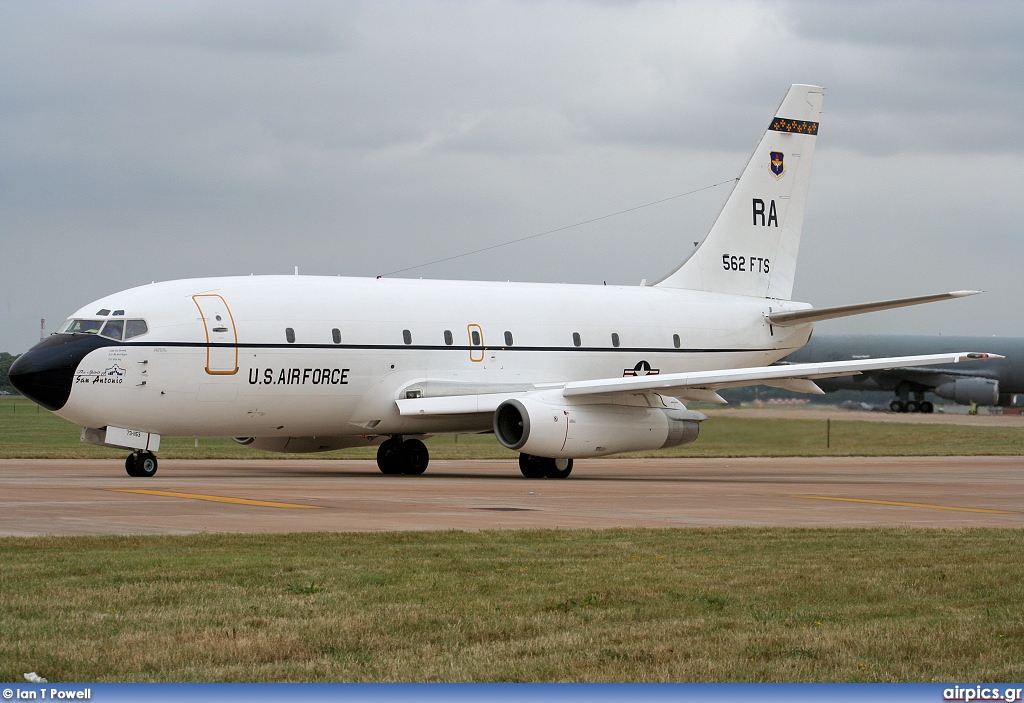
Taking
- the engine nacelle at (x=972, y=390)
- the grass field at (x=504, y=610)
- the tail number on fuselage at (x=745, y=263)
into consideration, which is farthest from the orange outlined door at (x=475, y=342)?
the engine nacelle at (x=972, y=390)

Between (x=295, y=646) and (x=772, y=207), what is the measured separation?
27.6 metres

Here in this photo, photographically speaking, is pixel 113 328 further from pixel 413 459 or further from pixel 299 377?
pixel 413 459

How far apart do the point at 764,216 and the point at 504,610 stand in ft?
85.2

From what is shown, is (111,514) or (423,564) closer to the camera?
(423,564)

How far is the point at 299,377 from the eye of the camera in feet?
83.5

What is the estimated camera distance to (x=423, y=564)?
37.8 ft

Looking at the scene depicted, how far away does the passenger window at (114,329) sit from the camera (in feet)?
78.4

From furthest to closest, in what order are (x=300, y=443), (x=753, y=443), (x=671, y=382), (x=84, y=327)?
(x=753, y=443)
(x=300, y=443)
(x=671, y=382)
(x=84, y=327)

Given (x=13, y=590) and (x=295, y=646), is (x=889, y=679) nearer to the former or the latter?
(x=295, y=646)

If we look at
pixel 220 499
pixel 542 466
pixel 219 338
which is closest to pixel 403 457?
pixel 542 466

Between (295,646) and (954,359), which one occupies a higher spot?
(954,359)

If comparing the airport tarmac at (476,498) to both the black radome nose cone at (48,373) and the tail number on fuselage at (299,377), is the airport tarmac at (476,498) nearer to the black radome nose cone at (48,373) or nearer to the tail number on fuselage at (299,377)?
the black radome nose cone at (48,373)

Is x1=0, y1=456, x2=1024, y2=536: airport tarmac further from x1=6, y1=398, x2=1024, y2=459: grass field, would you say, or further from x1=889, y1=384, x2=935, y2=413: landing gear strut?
x1=889, y1=384, x2=935, y2=413: landing gear strut

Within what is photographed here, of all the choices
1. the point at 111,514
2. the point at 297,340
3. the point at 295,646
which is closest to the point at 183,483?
the point at 297,340
